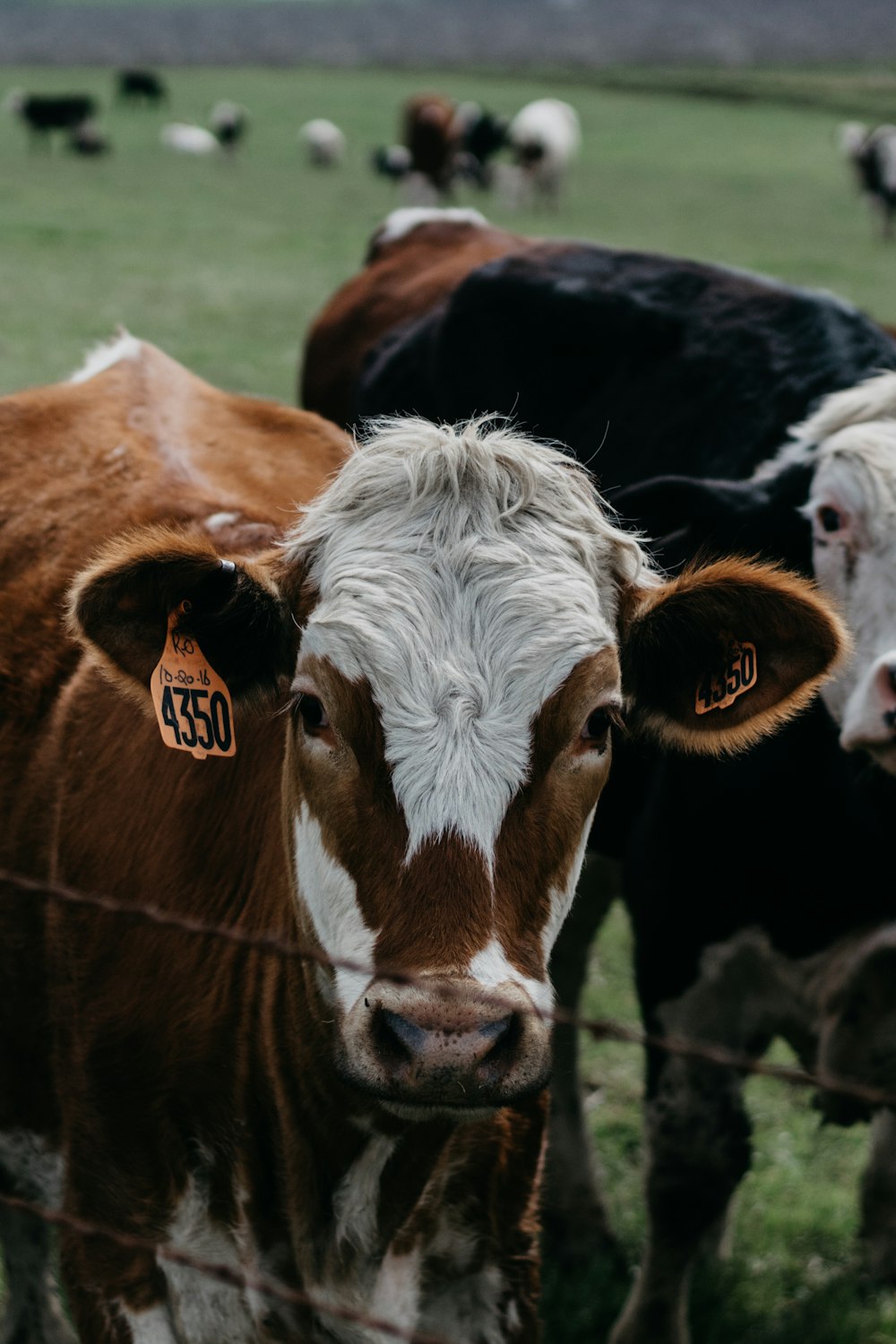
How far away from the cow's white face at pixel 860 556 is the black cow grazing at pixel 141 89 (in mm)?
52771

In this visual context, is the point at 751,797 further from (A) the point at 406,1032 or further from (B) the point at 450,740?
(A) the point at 406,1032

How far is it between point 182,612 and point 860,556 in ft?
5.20

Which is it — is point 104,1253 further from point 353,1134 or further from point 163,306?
point 163,306

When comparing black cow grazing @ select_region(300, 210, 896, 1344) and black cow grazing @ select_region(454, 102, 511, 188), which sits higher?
black cow grazing @ select_region(300, 210, 896, 1344)

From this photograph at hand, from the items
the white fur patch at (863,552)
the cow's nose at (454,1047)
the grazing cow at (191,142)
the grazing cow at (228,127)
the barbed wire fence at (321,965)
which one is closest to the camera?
the barbed wire fence at (321,965)

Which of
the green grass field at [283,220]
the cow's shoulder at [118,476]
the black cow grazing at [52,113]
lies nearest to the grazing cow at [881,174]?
the green grass field at [283,220]

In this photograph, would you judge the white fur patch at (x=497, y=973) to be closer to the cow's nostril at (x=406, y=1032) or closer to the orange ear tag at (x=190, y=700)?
the cow's nostril at (x=406, y=1032)

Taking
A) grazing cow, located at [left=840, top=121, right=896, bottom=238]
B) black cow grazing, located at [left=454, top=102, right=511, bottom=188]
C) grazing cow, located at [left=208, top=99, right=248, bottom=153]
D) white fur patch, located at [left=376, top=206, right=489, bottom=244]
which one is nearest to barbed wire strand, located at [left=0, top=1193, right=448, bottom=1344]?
white fur patch, located at [left=376, top=206, right=489, bottom=244]

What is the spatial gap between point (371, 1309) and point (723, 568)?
1.43 metres

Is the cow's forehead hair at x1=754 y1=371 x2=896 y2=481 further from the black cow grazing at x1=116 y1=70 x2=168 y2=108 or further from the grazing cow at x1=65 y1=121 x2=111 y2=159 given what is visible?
the black cow grazing at x1=116 y1=70 x2=168 y2=108

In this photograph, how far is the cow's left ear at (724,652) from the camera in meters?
2.65

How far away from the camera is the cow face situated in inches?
84.8

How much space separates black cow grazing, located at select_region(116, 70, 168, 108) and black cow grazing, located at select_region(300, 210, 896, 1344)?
169 feet

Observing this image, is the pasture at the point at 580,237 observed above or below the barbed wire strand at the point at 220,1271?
below
